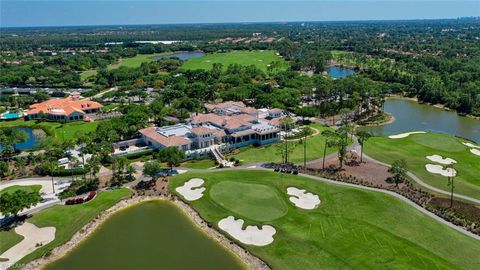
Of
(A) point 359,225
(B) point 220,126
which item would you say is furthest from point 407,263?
(B) point 220,126

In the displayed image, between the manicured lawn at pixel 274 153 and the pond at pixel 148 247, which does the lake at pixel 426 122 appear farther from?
the pond at pixel 148 247

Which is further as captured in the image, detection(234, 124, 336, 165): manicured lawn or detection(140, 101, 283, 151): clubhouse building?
detection(140, 101, 283, 151): clubhouse building

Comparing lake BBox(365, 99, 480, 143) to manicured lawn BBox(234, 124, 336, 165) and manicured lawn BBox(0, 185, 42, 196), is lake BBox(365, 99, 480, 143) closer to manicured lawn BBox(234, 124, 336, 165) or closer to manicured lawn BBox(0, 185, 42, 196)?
manicured lawn BBox(234, 124, 336, 165)

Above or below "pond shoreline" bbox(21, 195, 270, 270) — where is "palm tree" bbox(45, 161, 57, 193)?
above

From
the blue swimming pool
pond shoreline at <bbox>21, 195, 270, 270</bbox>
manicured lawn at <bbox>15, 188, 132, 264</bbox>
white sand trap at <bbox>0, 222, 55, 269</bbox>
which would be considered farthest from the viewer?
the blue swimming pool

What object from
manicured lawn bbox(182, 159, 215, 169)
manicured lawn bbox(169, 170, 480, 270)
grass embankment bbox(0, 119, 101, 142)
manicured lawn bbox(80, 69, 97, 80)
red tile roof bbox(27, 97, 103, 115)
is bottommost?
manicured lawn bbox(169, 170, 480, 270)

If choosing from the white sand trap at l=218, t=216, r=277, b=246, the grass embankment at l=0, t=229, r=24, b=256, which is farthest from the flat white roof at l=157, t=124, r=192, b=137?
the grass embankment at l=0, t=229, r=24, b=256

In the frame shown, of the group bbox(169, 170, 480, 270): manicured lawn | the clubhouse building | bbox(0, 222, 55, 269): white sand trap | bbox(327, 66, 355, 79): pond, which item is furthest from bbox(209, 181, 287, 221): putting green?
bbox(327, 66, 355, 79): pond

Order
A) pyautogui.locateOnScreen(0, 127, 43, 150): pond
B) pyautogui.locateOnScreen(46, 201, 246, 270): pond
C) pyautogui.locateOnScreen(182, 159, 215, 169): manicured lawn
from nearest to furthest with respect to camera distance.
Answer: pyautogui.locateOnScreen(46, 201, 246, 270): pond, pyautogui.locateOnScreen(182, 159, 215, 169): manicured lawn, pyautogui.locateOnScreen(0, 127, 43, 150): pond
